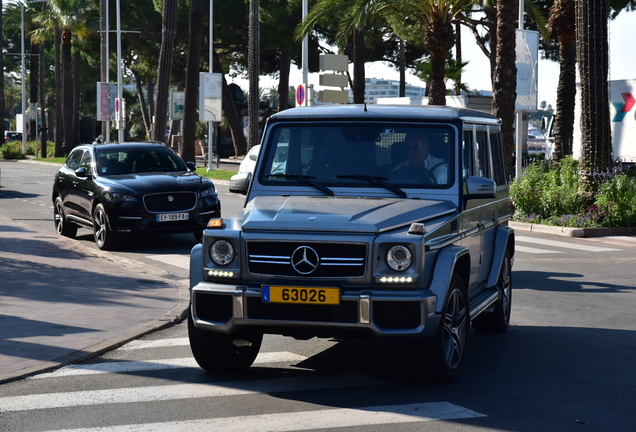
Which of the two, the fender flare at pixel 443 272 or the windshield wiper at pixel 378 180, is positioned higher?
the windshield wiper at pixel 378 180

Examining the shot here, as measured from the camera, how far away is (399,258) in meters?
6.12

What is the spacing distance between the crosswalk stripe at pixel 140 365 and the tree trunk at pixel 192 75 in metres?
27.8


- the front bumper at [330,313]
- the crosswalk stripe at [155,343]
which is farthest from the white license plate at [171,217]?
the front bumper at [330,313]

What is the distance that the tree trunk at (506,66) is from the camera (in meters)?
22.4

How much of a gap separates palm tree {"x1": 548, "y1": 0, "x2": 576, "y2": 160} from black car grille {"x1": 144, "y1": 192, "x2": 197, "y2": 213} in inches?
548

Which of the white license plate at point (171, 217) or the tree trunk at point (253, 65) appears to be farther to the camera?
the tree trunk at point (253, 65)

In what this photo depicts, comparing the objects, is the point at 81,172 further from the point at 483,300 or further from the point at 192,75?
the point at 192,75

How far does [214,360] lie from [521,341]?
2935 mm

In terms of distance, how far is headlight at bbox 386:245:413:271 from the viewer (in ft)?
20.0

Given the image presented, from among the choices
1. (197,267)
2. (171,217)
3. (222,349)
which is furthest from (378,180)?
(171,217)

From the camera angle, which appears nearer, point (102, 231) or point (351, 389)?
point (351, 389)

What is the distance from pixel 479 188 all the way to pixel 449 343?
1.18 m

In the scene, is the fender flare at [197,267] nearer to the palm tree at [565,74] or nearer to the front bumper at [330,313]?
the front bumper at [330,313]

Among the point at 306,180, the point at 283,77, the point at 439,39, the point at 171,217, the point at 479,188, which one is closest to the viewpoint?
the point at 479,188
